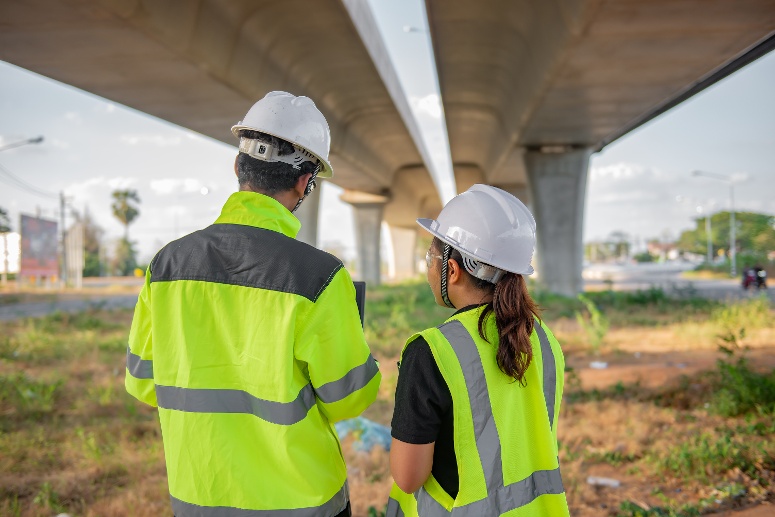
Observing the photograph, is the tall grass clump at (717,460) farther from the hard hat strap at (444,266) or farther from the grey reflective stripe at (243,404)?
the grey reflective stripe at (243,404)

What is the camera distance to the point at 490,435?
2.10 metres

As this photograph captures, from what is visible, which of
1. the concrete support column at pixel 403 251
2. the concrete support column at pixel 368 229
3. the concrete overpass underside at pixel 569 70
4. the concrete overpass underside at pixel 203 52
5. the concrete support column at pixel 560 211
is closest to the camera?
the concrete overpass underside at pixel 203 52

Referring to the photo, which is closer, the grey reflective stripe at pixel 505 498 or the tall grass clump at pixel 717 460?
the grey reflective stripe at pixel 505 498

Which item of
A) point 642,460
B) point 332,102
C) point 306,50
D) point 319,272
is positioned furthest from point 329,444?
point 332,102

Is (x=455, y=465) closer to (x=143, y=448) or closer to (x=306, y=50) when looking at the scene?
(x=143, y=448)

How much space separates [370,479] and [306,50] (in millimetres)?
9878

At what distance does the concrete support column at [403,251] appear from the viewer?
67.9 m

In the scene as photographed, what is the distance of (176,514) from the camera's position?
236 centimetres

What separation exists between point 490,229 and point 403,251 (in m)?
66.7

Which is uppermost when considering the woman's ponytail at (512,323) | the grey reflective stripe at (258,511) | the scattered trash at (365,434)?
the woman's ponytail at (512,323)

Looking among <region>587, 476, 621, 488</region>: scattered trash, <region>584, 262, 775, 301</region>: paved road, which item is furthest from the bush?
<region>584, 262, 775, 301</region>: paved road

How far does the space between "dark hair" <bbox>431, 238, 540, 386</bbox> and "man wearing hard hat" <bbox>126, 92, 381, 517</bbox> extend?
0.45m

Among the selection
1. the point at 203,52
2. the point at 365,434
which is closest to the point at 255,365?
the point at 365,434

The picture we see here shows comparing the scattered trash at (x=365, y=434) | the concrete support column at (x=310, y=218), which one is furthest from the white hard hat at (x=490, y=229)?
the concrete support column at (x=310, y=218)
